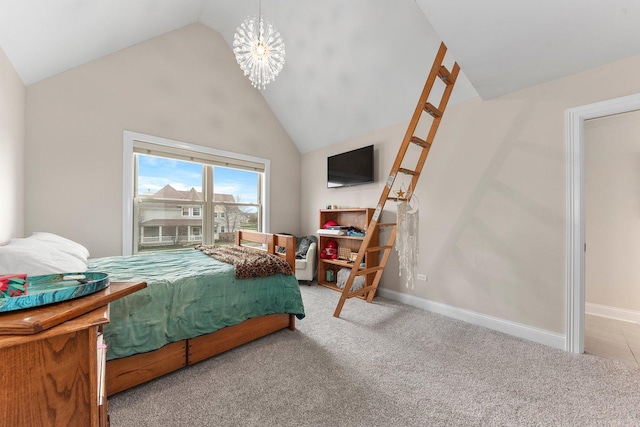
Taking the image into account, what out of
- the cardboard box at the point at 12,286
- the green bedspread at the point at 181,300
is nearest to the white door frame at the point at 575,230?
the green bedspread at the point at 181,300

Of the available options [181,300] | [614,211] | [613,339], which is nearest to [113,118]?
[181,300]

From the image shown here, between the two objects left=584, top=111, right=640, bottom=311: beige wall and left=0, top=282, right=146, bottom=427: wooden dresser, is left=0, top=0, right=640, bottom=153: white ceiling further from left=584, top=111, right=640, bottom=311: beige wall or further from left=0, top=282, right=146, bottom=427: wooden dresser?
left=0, top=282, right=146, bottom=427: wooden dresser

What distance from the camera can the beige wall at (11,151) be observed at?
1.95 meters

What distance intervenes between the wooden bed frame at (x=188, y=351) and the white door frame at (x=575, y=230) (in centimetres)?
233

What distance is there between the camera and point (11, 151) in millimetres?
2137

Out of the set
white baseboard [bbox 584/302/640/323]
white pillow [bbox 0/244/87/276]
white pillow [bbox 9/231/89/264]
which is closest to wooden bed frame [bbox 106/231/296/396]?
white pillow [bbox 0/244/87/276]

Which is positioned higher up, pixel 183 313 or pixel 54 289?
pixel 54 289

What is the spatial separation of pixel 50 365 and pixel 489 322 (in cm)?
307

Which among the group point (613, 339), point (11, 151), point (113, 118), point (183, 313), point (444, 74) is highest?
point (444, 74)

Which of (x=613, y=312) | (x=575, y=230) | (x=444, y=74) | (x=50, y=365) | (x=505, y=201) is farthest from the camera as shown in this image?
(x=613, y=312)

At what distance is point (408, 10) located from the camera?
2.38 meters

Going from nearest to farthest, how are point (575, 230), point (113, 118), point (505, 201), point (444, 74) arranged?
1. point (575, 230)
2. point (444, 74)
3. point (505, 201)
4. point (113, 118)

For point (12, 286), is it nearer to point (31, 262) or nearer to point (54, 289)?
point (54, 289)

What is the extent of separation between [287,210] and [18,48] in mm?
3489
